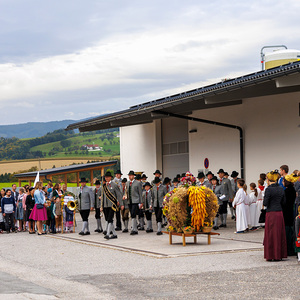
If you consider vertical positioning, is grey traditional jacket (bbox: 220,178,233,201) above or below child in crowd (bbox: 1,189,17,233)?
above

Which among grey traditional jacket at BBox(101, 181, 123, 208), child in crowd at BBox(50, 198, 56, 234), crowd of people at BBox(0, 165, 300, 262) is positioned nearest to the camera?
crowd of people at BBox(0, 165, 300, 262)

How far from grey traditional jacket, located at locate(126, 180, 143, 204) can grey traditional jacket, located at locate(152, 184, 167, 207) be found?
2.22 feet

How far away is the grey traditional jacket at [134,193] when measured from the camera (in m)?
18.7

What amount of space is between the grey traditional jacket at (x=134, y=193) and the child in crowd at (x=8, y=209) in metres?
6.10

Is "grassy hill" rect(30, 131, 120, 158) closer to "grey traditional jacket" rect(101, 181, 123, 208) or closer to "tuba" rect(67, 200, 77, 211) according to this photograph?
"tuba" rect(67, 200, 77, 211)

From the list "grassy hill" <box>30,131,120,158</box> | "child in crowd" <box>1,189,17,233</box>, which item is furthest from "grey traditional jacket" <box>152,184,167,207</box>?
"grassy hill" <box>30,131,120,158</box>

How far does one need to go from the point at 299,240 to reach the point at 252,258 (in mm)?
1243

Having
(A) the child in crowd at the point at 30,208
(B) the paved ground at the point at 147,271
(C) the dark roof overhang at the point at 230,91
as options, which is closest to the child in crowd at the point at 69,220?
(A) the child in crowd at the point at 30,208

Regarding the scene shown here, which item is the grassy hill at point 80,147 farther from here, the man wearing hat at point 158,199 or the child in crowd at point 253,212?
the man wearing hat at point 158,199

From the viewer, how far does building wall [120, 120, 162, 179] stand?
110 ft

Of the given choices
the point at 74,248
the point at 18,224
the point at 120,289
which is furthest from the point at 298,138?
the point at 120,289

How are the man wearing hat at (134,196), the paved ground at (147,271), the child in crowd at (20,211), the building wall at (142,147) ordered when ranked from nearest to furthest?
the paved ground at (147,271)
the man wearing hat at (134,196)
the child in crowd at (20,211)
the building wall at (142,147)

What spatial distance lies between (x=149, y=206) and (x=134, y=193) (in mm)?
631

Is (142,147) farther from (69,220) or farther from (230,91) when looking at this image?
(230,91)
